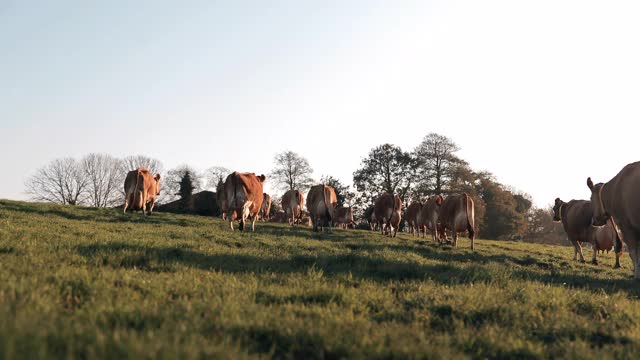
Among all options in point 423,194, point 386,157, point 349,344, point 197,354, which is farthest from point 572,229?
point 386,157

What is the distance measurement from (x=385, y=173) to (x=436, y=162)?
6265 millimetres

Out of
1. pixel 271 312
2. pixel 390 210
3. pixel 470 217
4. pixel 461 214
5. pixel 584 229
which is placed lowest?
pixel 271 312

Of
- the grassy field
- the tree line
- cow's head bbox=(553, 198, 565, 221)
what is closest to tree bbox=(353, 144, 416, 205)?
the tree line

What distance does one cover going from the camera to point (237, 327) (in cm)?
364

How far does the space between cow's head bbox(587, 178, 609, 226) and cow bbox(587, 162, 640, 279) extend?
484 millimetres

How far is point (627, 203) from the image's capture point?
10.5m

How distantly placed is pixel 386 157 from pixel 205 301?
174ft

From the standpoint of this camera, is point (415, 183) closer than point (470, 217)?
No

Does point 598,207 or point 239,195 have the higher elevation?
point 239,195

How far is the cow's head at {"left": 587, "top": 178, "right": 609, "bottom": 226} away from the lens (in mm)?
12417

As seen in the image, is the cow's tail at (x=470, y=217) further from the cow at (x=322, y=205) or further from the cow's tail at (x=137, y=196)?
the cow's tail at (x=137, y=196)

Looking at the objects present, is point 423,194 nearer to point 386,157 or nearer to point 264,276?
point 386,157

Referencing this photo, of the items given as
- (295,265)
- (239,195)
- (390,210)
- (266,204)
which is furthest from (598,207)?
(266,204)

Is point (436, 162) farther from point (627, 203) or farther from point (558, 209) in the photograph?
point (627, 203)
